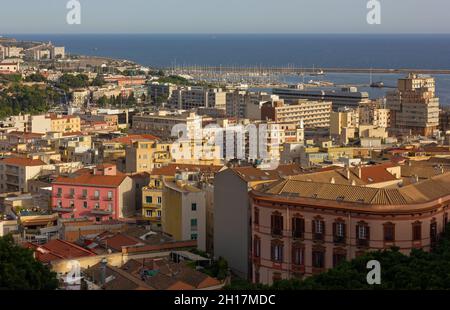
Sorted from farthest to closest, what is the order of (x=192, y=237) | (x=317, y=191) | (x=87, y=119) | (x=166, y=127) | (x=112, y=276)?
(x=87, y=119) < (x=166, y=127) < (x=192, y=237) < (x=317, y=191) < (x=112, y=276)

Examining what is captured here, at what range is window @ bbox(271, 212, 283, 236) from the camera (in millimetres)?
15133

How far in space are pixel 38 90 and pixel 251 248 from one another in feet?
130

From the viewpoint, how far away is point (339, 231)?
576 inches

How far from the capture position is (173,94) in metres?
52.0

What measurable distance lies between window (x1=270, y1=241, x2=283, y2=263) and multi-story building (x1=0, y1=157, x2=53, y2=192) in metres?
9.62

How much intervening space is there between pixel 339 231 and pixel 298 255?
0.70 metres

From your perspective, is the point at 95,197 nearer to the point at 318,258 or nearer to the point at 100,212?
the point at 100,212

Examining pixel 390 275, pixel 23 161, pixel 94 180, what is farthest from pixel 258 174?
pixel 23 161

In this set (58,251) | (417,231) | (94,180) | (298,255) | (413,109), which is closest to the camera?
(417,231)

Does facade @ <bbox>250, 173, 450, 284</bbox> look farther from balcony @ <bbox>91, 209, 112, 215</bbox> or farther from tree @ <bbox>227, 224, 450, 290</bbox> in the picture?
balcony @ <bbox>91, 209, 112, 215</bbox>

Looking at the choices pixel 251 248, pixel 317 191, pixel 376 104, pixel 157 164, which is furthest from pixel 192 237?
pixel 376 104

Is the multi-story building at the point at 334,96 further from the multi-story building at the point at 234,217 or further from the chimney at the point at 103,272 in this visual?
the chimney at the point at 103,272
